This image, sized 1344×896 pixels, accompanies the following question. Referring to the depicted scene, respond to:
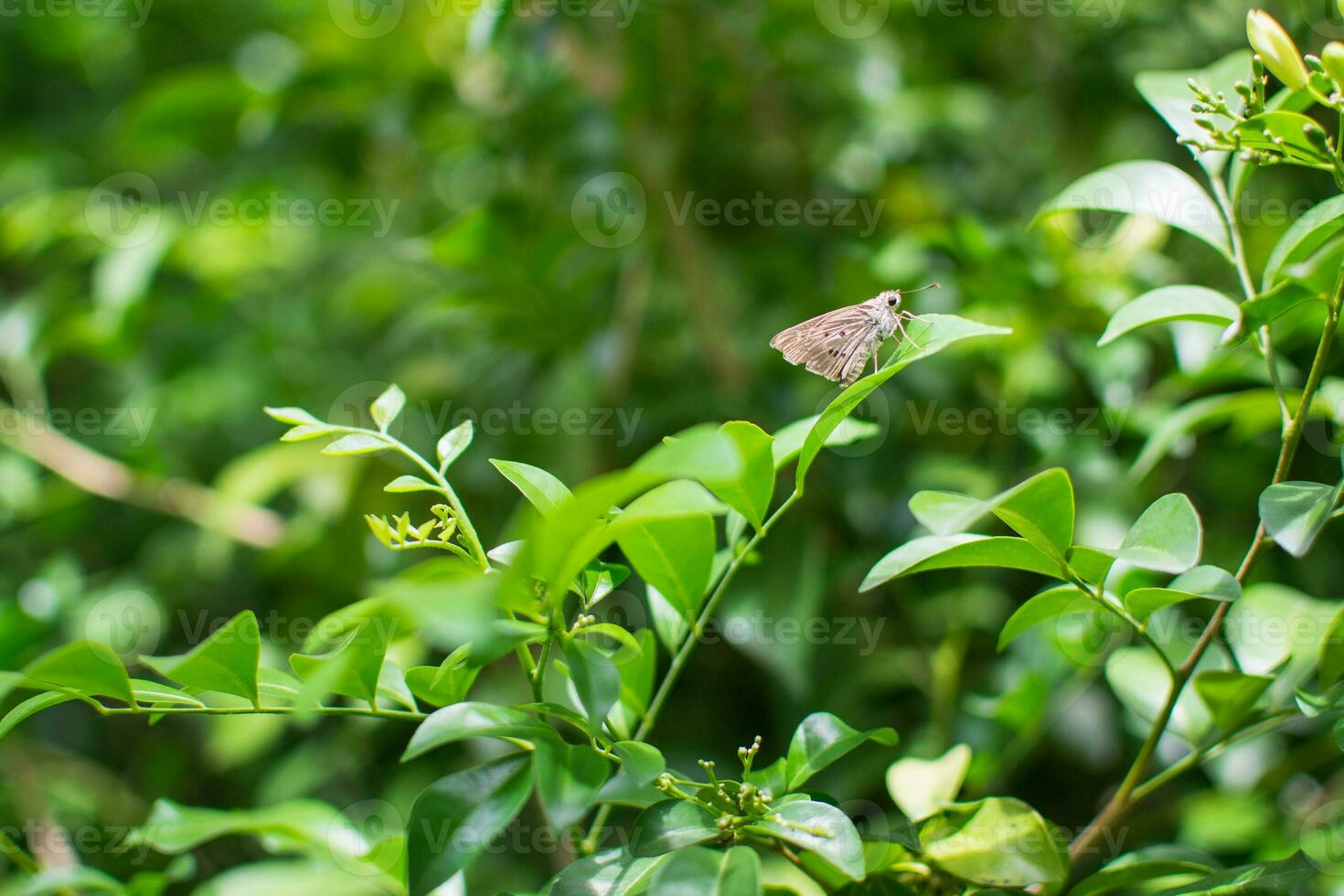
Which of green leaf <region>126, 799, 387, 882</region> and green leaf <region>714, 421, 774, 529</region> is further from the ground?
green leaf <region>714, 421, 774, 529</region>

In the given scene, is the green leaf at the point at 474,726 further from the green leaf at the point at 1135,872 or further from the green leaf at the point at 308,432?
the green leaf at the point at 1135,872

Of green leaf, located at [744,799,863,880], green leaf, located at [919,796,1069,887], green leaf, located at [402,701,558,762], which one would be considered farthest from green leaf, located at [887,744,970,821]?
green leaf, located at [402,701,558,762]

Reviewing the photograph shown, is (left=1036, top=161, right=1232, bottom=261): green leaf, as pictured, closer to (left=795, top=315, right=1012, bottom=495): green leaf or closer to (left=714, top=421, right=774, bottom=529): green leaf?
(left=795, top=315, right=1012, bottom=495): green leaf

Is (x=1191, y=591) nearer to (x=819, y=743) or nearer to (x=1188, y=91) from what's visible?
(x=819, y=743)

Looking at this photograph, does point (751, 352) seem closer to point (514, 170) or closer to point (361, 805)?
point (514, 170)

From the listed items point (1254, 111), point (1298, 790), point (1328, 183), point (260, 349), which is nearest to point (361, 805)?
point (260, 349)
